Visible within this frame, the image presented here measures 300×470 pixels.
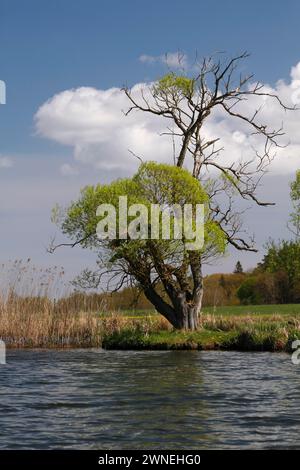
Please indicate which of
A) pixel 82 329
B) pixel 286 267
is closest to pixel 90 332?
pixel 82 329

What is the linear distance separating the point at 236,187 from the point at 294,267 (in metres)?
18.7

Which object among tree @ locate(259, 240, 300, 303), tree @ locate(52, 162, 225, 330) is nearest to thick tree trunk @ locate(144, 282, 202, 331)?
tree @ locate(52, 162, 225, 330)

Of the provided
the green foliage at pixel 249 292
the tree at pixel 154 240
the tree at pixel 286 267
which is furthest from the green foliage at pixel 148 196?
the green foliage at pixel 249 292

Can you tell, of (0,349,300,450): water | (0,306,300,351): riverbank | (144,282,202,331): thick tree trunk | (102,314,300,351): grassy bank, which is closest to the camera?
(0,349,300,450): water

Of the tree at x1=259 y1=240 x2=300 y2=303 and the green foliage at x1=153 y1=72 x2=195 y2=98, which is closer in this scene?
the green foliage at x1=153 y1=72 x2=195 y2=98

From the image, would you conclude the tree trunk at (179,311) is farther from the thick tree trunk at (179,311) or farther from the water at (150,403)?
the water at (150,403)

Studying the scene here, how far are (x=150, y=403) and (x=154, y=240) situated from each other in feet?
52.7

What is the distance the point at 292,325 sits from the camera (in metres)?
32.1

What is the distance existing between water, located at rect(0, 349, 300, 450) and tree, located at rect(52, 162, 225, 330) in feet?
22.9

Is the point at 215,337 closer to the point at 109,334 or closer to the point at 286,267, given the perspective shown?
the point at 109,334

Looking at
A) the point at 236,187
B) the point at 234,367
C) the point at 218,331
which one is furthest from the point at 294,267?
the point at 234,367

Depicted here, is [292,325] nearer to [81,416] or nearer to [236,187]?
[236,187]

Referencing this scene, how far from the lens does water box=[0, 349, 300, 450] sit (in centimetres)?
1314

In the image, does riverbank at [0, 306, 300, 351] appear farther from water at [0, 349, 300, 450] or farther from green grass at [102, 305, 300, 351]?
water at [0, 349, 300, 450]
